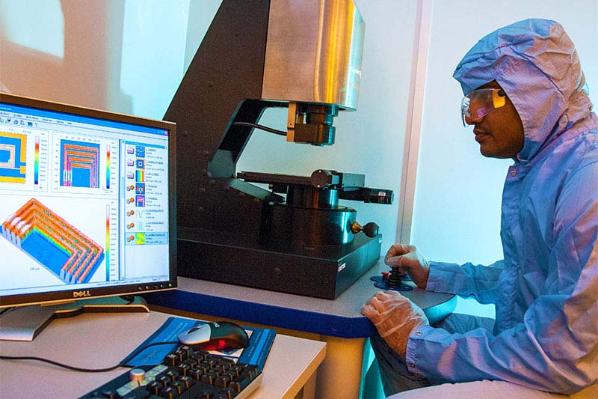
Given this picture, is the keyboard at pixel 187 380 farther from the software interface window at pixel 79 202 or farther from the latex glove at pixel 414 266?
the latex glove at pixel 414 266

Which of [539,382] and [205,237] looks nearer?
[539,382]

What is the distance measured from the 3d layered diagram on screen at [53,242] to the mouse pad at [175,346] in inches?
6.6

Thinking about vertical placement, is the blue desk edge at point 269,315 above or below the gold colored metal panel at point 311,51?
below

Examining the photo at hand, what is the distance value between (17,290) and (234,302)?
371 mm

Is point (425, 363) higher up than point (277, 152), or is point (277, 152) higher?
point (277, 152)

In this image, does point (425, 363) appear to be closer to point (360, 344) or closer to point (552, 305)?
point (360, 344)

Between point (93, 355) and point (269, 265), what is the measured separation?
404 mm

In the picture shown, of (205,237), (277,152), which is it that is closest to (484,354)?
(205,237)

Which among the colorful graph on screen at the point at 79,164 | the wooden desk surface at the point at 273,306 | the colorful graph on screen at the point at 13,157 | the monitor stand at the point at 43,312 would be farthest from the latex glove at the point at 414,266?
the colorful graph on screen at the point at 13,157

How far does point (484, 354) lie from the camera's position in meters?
0.93

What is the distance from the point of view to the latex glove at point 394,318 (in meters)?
1.00

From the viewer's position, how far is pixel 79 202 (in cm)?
89

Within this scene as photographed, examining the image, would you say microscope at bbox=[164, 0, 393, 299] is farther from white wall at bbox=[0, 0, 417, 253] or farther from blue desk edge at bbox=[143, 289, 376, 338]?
→ white wall at bbox=[0, 0, 417, 253]

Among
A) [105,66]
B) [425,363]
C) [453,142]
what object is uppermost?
[105,66]
